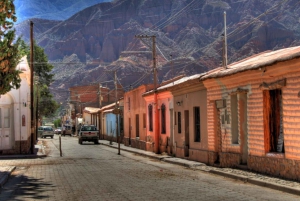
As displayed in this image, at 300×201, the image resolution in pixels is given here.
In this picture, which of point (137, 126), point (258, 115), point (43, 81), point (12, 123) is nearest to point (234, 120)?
point (258, 115)

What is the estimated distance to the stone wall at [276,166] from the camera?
41.8ft

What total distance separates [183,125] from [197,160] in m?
2.83

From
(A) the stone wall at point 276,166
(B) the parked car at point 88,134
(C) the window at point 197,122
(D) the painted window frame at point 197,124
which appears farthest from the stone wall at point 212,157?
(B) the parked car at point 88,134

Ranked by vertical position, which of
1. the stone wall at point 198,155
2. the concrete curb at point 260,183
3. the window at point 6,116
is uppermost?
the window at point 6,116

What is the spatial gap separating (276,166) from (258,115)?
2.00 meters

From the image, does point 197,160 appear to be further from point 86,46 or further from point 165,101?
point 86,46

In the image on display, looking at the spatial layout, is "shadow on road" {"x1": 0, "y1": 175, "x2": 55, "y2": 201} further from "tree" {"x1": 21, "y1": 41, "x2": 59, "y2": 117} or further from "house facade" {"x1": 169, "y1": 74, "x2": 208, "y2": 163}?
"tree" {"x1": 21, "y1": 41, "x2": 59, "y2": 117}

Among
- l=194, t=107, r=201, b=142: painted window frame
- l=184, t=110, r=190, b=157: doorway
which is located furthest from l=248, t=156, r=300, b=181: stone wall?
l=184, t=110, r=190, b=157: doorway

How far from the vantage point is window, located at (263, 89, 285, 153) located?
14242mm

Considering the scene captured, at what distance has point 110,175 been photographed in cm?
1616

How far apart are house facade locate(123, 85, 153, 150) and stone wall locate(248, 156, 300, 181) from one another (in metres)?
18.4

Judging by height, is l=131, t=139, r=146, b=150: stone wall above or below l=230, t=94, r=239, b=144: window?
below

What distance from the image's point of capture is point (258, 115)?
15133 mm

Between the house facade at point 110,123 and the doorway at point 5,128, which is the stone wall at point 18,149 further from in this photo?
the house facade at point 110,123
